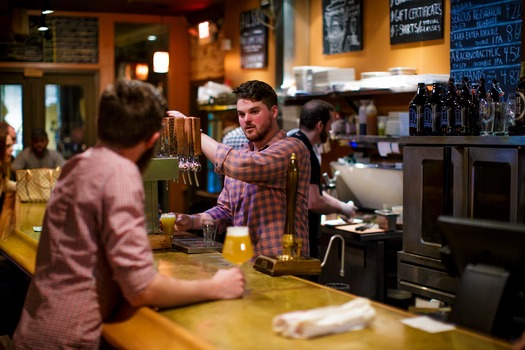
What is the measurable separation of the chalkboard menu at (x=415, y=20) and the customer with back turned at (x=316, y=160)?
43.5 inches

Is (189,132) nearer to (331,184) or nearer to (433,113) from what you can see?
(433,113)

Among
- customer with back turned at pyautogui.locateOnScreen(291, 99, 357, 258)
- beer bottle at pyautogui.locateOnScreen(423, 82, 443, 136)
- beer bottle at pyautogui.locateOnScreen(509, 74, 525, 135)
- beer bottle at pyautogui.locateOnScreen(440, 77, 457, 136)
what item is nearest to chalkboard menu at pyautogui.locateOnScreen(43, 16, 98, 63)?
customer with back turned at pyautogui.locateOnScreen(291, 99, 357, 258)

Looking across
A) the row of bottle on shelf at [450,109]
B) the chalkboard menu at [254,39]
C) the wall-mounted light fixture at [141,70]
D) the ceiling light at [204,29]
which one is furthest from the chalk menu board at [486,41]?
the wall-mounted light fixture at [141,70]

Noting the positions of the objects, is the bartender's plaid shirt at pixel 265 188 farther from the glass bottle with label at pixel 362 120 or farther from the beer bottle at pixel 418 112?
the glass bottle with label at pixel 362 120

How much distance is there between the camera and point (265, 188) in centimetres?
358

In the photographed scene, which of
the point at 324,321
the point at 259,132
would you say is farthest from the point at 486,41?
the point at 324,321

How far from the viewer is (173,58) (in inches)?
439

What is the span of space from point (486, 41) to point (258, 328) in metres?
3.66

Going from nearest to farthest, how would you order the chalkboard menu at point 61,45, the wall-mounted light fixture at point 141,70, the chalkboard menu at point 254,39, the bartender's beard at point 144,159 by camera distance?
the bartender's beard at point 144,159, the chalkboard menu at point 254,39, the chalkboard menu at point 61,45, the wall-mounted light fixture at point 141,70

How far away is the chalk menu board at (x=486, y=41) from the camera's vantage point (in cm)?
489

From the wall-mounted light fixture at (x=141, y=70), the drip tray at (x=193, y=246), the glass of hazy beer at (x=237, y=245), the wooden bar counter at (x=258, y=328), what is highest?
the wall-mounted light fixture at (x=141, y=70)

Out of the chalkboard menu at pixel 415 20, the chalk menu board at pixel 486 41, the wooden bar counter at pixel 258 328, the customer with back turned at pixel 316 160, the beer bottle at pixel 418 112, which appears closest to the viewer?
the wooden bar counter at pixel 258 328

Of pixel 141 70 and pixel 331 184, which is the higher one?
pixel 141 70

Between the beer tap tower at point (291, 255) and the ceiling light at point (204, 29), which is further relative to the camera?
the ceiling light at point (204, 29)
